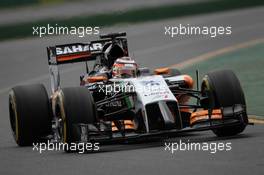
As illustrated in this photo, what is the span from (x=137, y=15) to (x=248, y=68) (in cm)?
856

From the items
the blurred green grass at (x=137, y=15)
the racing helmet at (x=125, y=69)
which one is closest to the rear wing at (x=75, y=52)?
the racing helmet at (x=125, y=69)

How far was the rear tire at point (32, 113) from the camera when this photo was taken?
14516 mm

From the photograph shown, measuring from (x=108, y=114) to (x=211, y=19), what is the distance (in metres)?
18.3

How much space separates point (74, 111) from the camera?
43.2 ft

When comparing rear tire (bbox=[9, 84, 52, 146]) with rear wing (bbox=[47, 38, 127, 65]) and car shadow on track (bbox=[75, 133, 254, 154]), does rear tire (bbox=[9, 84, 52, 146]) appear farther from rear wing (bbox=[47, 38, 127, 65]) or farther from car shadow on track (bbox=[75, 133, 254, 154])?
rear wing (bbox=[47, 38, 127, 65])

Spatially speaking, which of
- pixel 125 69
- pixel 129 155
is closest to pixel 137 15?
pixel 125 69

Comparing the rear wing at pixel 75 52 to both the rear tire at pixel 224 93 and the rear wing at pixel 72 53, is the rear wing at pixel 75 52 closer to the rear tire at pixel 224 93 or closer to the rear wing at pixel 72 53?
the rear wing at pixel 72 53

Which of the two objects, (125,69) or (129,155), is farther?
(125,69)

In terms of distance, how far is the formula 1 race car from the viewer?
1313cm

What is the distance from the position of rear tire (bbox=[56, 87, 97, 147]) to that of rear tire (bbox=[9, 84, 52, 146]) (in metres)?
1.22

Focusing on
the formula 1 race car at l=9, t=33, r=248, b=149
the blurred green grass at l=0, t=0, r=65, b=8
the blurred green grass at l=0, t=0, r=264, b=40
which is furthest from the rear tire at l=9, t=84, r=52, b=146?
the blurred green grass at l=0, t=0, r=65, b=8

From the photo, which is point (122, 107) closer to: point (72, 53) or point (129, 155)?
point (72, 53)

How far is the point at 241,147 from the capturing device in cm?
1229

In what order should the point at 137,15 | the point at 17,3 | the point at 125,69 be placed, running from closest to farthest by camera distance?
the point at 125,69
the point at 17,3
the point at 137,15
